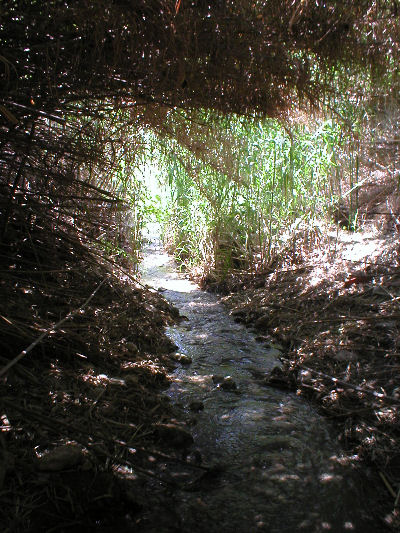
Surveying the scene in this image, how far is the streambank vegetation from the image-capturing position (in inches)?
50.8

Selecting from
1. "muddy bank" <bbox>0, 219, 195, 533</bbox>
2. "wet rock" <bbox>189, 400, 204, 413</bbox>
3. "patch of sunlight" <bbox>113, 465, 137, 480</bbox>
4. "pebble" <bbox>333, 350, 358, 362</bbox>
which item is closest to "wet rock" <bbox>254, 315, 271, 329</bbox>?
"muddy bank" <bbox>0, 219, 195, 533</bbox>

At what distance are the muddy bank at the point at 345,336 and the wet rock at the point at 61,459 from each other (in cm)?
101

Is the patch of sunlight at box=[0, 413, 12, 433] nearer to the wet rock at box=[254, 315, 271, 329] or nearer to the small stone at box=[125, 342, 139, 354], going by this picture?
the small stone at box=[125, 342, 139, 354]

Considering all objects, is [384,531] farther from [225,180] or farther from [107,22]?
[225,180]

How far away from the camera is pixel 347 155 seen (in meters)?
3.41

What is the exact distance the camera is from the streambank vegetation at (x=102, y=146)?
4.23ft

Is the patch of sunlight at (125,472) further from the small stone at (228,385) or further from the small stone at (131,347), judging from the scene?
the small stone at (131,347)

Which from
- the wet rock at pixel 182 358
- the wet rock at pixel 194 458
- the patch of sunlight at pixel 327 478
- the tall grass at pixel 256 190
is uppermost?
the tall grass at pixel 256 190

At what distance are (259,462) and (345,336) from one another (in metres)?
1.23

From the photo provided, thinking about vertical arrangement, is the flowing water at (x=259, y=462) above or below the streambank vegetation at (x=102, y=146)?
below

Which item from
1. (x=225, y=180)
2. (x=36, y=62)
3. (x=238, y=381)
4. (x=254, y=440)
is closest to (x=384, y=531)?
(x=254, y=440)

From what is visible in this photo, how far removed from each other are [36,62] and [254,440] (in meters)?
1.80

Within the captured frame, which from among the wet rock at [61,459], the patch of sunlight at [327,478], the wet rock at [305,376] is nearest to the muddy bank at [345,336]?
the wet rock at [305,376]

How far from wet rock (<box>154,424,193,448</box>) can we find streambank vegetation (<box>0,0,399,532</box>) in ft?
0.09
